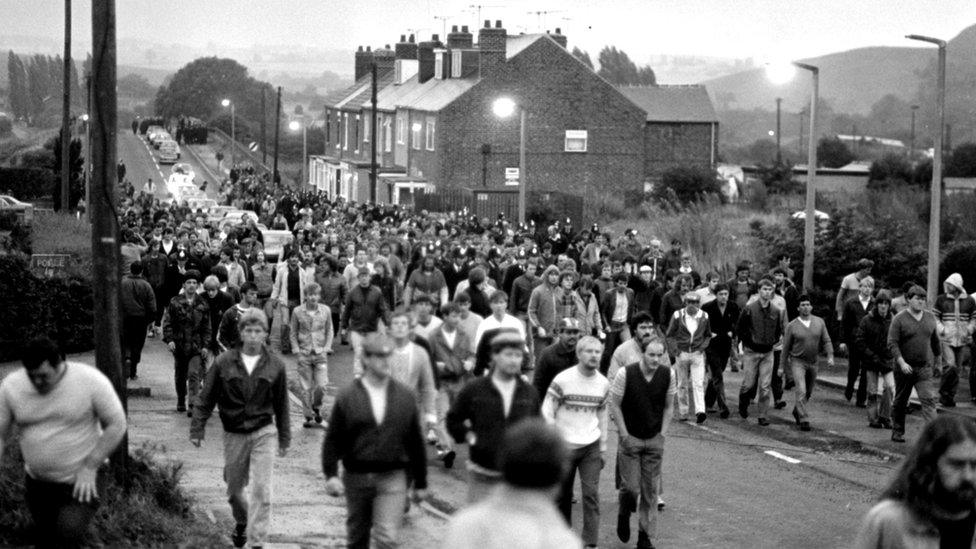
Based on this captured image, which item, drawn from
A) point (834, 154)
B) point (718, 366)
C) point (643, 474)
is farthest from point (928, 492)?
point (834, 154)

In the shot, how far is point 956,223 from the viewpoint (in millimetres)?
45750

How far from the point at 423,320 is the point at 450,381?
0.69 metres

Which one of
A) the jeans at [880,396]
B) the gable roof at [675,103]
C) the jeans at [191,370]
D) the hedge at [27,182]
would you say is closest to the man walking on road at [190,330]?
the jeans at [191,370]

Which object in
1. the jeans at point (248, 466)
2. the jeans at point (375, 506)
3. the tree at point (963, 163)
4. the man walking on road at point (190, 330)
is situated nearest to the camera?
the jeans at point (375, 506)

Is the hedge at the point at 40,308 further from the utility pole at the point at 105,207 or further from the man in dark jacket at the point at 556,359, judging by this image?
the man in dark jacket at the point at 556,359

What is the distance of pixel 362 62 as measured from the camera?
97812mm

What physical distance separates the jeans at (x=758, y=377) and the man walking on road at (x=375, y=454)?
10384 mm

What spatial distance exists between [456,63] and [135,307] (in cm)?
5201

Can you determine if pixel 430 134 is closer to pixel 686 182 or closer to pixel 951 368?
pixel 686 182

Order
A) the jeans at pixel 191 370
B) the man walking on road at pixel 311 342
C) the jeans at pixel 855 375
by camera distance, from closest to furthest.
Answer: the man walking on road at pixel 311 342 < the jeans at pixel 191 370 < the jeans at pixel 855 375

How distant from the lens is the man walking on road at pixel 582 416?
38.1 feet

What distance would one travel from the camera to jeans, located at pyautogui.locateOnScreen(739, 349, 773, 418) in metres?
19.1

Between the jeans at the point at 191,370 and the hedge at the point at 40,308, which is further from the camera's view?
the hedge at the point at 40,308

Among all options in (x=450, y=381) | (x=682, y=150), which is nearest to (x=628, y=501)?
(x=450, y=381)
